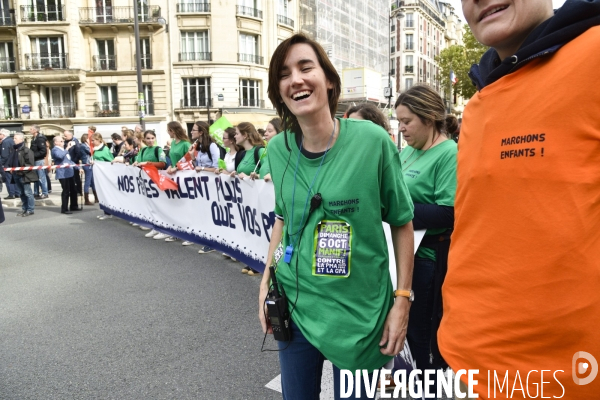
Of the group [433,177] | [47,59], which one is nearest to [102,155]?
[433,177]

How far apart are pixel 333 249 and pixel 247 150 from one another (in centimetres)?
506

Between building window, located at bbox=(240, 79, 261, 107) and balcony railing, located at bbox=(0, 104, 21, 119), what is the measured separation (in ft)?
59.0

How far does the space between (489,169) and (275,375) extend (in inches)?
107

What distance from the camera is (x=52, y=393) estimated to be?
3166mm

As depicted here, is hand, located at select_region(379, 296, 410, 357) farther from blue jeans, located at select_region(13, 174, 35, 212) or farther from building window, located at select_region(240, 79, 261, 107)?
building window, located at select_region(240, 79, 261, 107)

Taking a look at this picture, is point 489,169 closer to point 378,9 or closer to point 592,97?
point 592,97

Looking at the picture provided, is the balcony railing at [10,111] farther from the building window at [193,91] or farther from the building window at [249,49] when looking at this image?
the building window at [249,49]

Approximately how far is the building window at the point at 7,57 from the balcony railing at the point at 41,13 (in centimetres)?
287

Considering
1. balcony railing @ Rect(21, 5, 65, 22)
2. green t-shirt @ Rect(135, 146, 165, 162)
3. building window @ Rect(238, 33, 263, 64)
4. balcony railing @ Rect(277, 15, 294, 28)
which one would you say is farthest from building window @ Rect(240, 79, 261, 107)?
green t-shirt @ Rect(135, 146, 165, 162)

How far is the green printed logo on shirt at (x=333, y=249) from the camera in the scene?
1.76 meters

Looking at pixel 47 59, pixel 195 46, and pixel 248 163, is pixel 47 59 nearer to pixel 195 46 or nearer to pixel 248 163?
pixel 195 46

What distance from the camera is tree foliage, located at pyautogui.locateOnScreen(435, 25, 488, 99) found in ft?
126

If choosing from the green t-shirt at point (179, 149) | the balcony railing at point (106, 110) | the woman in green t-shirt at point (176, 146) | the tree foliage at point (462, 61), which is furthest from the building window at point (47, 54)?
the green t-shirt at point (179, 149)

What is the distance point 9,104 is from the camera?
37.6 meters
